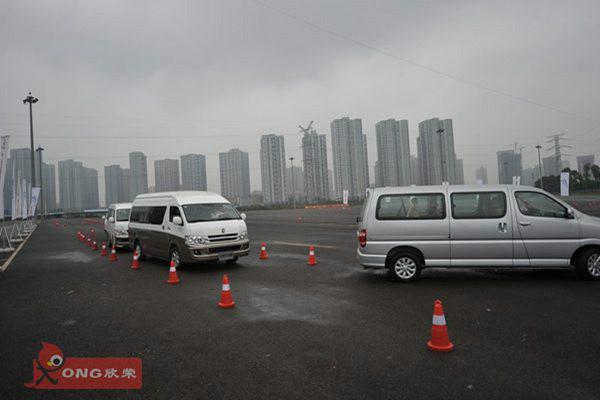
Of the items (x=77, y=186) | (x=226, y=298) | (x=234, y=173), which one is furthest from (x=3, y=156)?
(x=77, y=186)

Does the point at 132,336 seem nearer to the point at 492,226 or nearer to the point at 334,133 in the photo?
the point at 492,226

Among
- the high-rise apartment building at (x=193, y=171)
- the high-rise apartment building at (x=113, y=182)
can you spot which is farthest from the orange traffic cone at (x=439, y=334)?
the high-rise apartment building at (x=113, y=182)

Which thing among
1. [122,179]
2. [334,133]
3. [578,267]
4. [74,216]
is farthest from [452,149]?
[74,216]

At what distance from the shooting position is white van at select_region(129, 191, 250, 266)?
35.1 feet

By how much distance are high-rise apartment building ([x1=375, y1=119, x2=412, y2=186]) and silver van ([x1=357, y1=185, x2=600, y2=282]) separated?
53.1 meters

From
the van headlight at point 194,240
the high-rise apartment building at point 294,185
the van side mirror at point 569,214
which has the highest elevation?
the high-rise apartment building at point 294,185

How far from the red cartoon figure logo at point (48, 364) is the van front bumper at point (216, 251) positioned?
5.27m

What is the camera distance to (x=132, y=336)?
18.5 feet

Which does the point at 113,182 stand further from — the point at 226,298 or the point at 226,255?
the point at 226,298

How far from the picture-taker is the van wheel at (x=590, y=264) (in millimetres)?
7926

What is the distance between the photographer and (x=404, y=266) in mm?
8523

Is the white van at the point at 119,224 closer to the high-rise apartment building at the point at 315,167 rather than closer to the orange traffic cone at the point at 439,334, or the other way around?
the orange traffic cone at the point at 439,334

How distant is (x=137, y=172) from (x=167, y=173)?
14.4ft

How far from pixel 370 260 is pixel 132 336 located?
493cm
